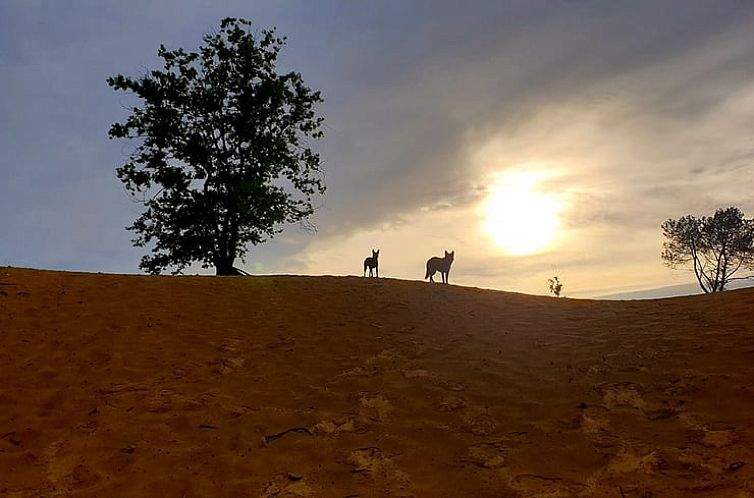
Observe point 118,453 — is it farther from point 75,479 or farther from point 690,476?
point 690,476

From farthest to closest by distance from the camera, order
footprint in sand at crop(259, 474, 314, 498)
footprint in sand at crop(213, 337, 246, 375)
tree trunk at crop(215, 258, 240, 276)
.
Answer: tree trunk at crop(215, 258, 240, 276), footprint in sand at crop(213, 337, 246, 375), footprint in sand at crop(259, 474, 314, 498)

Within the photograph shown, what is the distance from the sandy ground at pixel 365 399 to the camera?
4945 millimetres

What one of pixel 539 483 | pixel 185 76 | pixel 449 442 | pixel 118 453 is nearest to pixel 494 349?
pixel 449 442

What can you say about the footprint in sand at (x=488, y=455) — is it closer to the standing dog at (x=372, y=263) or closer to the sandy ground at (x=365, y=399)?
the sandy ground at (x=365, y=399)

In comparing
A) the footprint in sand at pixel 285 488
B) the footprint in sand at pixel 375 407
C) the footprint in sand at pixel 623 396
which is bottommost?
the footprint in sand at pixel 285 488

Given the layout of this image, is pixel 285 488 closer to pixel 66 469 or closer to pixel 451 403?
pixel 66 469

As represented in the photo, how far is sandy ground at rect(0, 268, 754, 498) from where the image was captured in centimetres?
495

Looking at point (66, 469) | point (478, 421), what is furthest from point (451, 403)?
point (66, 469)

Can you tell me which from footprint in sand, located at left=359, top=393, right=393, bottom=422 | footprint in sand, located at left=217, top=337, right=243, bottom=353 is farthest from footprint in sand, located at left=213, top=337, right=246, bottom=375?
footprint in sand, located at left=359, top=393, right=393, bottom=422

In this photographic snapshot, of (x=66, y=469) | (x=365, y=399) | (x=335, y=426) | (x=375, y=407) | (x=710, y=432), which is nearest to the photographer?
(x=66, y=469)

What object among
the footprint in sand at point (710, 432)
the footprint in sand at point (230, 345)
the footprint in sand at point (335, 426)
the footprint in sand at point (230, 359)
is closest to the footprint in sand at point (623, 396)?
the footprint in sand at point (710, 432)

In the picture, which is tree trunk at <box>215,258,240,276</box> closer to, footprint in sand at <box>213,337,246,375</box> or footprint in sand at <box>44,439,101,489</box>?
footprint in sand at <box>213,337,246,375</box>

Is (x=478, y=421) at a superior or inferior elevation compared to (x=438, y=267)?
inferior

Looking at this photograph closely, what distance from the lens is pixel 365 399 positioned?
22.1 ft
